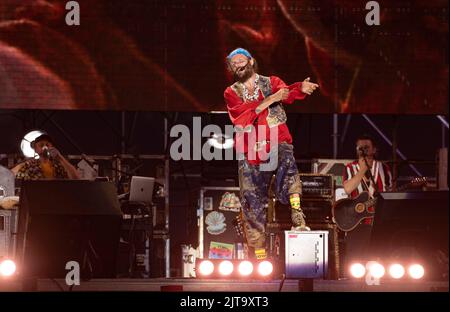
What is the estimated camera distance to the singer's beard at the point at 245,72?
252 inches

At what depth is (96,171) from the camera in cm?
975

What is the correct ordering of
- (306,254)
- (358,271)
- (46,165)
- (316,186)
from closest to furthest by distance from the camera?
(358,271) < (306,254) < (316,186) < (46,165)

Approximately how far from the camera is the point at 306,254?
588 centimetres

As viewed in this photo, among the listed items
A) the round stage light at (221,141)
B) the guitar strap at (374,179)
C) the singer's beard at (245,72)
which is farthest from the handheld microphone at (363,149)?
the round stage light at (221,141)

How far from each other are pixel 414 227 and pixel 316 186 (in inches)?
84.2

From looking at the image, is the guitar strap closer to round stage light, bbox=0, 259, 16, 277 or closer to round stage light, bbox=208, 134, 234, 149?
round stage light, bbox=208, 134, 234, 149

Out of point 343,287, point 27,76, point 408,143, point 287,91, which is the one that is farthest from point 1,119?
point 343,287

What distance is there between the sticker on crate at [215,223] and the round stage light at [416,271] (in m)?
4.73

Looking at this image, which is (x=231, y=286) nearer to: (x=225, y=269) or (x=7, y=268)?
(x=225, y=269)

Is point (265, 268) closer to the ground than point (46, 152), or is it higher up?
closer to the ground

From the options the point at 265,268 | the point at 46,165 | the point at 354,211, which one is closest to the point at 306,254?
the point at 265,268

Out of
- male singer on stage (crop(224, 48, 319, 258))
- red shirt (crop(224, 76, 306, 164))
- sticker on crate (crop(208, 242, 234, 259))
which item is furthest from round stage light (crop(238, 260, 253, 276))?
sticker on crate (crop(208, 242, 234, 259))

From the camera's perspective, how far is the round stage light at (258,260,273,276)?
18.9ft

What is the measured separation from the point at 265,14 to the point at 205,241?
283 centimetres
